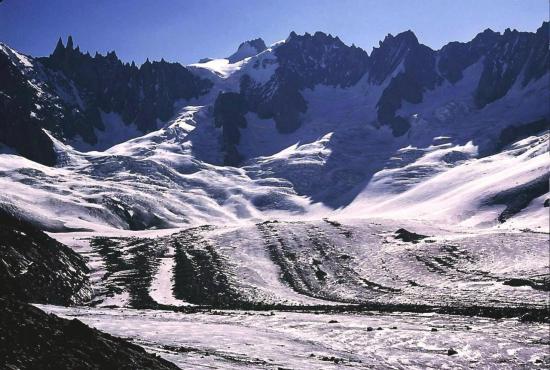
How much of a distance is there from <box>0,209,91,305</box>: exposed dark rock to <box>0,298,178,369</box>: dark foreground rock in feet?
106

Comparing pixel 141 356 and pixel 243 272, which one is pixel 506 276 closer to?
pixel 243 272

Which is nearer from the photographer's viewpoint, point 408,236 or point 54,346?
Result: point 54,346

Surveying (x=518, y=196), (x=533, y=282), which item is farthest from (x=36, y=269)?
(x=518, y=196)

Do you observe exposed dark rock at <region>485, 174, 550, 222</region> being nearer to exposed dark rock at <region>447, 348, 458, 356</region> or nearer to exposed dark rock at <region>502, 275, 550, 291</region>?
exposed dark rock at <region>502, 275, 550, 291</region>

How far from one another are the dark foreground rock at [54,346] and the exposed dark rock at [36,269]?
32451 mm

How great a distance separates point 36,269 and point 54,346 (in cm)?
4828

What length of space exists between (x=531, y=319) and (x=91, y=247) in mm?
78103

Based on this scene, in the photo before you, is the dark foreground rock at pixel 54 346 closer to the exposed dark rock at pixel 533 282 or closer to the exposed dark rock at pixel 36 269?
the exposed dark rock at pixel 36 269

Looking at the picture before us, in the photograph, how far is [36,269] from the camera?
203 feet

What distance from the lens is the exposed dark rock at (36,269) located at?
5612 centimetres

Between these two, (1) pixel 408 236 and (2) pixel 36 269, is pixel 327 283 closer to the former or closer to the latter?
(1) pixel 408 236

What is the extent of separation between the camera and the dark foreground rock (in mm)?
16078

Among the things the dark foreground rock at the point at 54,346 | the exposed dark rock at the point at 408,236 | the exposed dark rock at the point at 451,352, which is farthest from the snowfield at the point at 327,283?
the dark foreground rock at the point at 54,346

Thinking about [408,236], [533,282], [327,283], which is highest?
[408,236]
